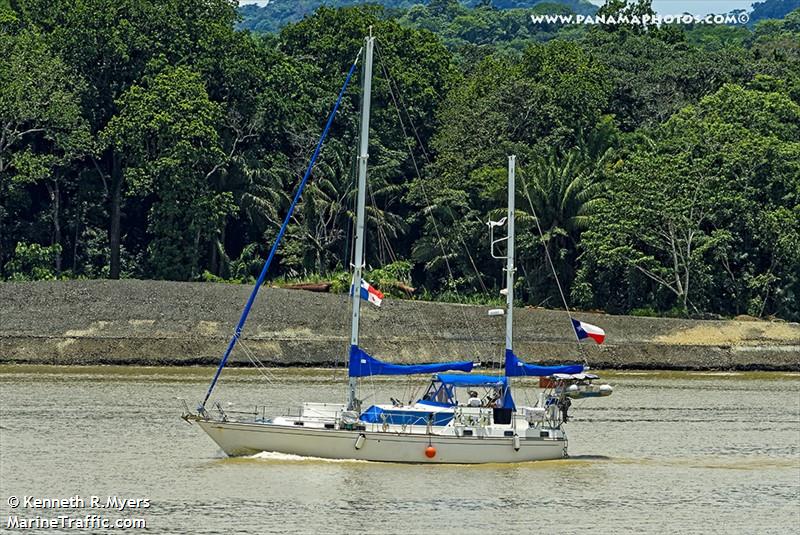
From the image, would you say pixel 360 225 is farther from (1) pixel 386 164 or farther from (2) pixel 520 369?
(1) pixel 386 164

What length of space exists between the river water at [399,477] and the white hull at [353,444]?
11.9 inches

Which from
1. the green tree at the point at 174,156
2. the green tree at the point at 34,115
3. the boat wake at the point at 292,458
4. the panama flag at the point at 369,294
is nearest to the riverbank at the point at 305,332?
the green tree at the point at 174,156

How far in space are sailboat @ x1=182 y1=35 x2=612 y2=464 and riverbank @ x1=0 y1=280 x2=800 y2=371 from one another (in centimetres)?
2555

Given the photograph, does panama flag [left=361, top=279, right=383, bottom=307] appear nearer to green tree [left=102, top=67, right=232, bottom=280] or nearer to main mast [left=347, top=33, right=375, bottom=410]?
main mast [left=347, top=33, right=375, bottom=410]

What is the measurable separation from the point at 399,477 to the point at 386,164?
183ft

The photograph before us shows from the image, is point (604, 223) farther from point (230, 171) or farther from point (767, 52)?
point (767, 52)

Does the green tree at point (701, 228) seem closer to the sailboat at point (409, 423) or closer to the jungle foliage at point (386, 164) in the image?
the jungle foliage at point (386, 164)

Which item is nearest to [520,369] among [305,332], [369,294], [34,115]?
[369,294]

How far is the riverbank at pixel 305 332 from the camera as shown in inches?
2768

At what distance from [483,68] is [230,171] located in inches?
830

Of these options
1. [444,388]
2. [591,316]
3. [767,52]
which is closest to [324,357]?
[591,316]

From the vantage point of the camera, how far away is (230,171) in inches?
3669

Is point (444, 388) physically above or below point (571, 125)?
below

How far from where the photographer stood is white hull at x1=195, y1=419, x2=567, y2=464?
42.2 meters
